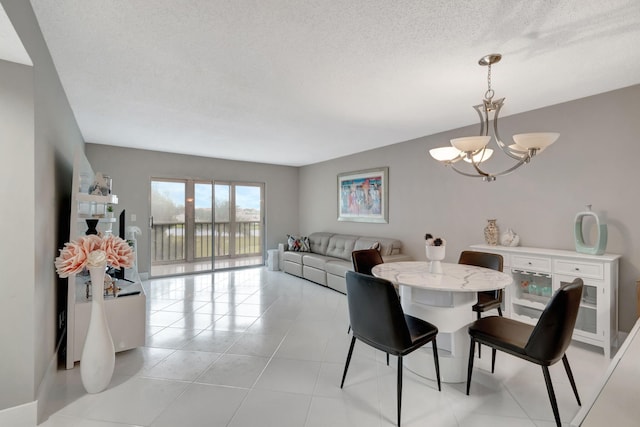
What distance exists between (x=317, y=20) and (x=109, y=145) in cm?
508

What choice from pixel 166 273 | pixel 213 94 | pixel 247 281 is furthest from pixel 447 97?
pixel 166 273

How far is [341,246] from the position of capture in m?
5.57

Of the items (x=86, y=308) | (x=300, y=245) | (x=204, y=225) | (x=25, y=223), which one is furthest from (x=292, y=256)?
(x=25, y=223)

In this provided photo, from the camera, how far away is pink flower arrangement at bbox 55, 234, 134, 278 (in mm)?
1993

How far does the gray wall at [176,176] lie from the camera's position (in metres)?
5.29

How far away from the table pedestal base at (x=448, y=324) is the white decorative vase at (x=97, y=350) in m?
2.35

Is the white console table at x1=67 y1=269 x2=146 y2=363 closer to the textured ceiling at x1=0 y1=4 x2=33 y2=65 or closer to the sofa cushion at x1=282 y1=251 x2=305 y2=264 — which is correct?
the textured ceiling at x1=0 y1=4 x2=33 y2=65

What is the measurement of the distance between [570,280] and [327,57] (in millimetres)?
3048

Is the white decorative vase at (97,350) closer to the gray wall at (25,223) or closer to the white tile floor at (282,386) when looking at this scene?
the white tile floor at (282,386)

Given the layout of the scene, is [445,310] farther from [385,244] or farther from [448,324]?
[385,244]

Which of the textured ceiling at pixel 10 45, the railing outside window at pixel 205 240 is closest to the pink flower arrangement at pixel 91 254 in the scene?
the textured ceiling at pixel 10 45

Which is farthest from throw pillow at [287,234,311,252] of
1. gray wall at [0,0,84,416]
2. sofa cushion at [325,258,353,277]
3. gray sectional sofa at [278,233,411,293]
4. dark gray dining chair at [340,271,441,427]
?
gray wall at [0,0,84,416]

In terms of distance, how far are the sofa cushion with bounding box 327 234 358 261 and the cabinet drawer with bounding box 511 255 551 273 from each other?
263 cm

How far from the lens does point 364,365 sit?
2523 mm
